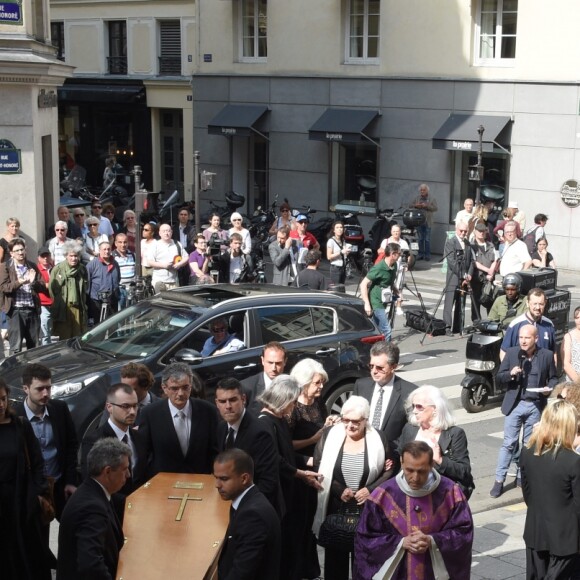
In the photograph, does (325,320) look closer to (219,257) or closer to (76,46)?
(219,257)

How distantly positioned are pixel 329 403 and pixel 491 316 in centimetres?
316

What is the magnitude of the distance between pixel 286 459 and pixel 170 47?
30880 mm

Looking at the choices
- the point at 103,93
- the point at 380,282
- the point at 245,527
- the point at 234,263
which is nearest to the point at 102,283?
the point at 234,263

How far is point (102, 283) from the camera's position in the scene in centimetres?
1525

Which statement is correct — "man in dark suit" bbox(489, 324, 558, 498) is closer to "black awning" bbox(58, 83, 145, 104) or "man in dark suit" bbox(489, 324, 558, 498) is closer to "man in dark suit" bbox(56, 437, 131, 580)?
"man in dark suit" bbox(56, 437, 131, 580)

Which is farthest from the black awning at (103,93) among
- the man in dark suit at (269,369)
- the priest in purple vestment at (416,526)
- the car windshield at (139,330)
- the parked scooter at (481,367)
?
the priest in purple vestment at (416,526)

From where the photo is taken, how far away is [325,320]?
472 inches

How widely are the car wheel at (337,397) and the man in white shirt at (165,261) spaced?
5.41 m

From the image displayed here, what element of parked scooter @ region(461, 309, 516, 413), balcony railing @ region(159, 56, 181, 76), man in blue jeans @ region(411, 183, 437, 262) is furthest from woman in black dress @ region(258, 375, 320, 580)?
balcony railing @ region(159, 56, 181, 76)

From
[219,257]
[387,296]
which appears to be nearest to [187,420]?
[387,296]

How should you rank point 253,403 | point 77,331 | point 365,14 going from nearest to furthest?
point 253,403 → point 77,331 → point 365,14

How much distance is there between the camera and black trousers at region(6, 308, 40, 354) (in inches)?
567

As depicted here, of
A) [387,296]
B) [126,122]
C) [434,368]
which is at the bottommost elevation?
[434,368]

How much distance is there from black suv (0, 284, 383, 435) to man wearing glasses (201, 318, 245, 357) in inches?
1.9
